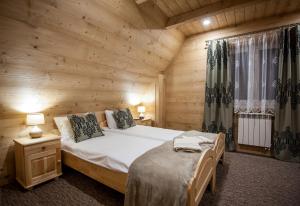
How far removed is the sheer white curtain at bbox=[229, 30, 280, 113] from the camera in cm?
312

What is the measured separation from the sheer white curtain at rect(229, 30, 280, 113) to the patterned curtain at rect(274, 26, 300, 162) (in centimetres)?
Result: 11

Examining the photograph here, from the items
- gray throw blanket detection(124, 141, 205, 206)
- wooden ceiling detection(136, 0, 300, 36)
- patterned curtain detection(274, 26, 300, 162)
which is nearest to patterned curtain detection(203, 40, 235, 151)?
wooden ceiling detection(136, 0, 300, 36)

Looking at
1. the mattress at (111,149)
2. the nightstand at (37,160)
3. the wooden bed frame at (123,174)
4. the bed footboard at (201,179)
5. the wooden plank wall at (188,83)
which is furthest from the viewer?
the wooden plank wall at (188,83)

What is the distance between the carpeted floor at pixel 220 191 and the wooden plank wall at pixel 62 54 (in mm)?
549

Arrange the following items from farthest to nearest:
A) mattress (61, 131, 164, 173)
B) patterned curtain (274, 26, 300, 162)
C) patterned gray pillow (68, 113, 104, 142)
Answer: patterned curtain (274, 26, 300, 162)
patterned gray pillow (68, 113, 104, 142)
mattress (61, 131, 164, 173)

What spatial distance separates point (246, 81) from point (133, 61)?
2.25 m

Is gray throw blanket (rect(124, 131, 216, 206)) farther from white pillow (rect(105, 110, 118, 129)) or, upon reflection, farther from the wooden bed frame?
white pillow (rect(105, 110, 118, 129))

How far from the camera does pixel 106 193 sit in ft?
6.61

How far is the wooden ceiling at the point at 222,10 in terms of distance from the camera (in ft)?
8.63

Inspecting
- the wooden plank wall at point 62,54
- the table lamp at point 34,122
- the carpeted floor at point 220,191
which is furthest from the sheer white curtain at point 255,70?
the table lamp at point 34,122

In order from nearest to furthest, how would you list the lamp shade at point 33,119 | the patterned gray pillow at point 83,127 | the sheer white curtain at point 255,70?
the lamp shade at point 33,119 → the patterned gray pillow at point 83,127 → the sheer white curtain at point 255,70

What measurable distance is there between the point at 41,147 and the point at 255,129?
3.53 m

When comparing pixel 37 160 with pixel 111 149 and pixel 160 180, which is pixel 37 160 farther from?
pixel 160 180

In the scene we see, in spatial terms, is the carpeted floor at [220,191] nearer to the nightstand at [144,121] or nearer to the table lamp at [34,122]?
the table lamp at [34,122]
